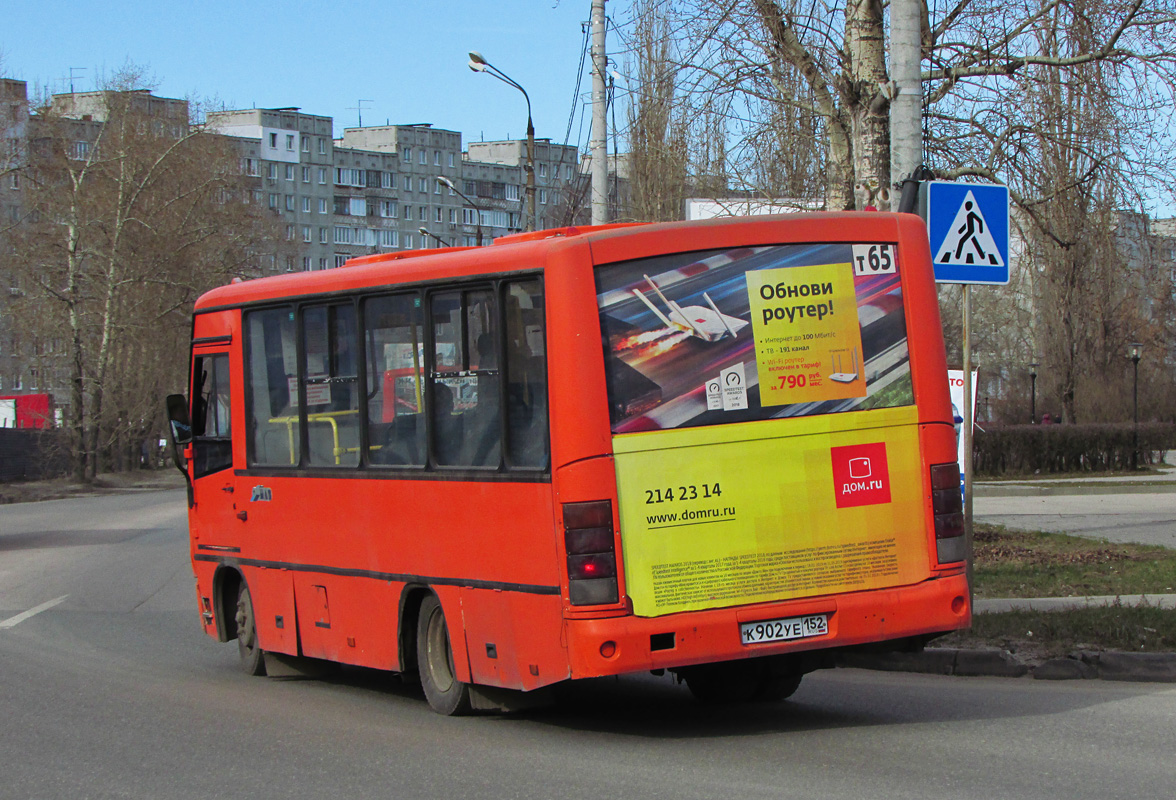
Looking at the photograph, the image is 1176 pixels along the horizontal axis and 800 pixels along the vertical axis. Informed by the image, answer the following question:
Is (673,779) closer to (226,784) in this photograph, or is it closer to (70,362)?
(226,784)

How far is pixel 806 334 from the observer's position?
7.66 metres

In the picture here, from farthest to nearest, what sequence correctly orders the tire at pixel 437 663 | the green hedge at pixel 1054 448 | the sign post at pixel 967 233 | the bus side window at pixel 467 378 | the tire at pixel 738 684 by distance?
the green hedge at pixel 1054 448 → the sign post at pixel 967 233 → the tire at pixel 738 684 → the tire at pixel 437 663 → the bus side window at pixel 467 378

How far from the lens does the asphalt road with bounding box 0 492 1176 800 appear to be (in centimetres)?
647

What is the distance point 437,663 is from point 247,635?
2807mm

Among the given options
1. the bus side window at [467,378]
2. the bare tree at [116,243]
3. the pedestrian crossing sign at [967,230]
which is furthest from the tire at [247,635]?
the bare tree at [116,243]

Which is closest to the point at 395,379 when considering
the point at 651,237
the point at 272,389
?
the point at 272,389

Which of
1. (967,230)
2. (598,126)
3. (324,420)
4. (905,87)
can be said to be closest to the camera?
(324,420)

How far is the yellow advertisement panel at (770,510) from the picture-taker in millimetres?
7258

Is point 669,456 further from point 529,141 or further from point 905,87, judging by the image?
point 529,141

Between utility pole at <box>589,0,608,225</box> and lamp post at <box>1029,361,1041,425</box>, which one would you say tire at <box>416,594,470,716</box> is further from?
lamp post at <box>1029,361,1041,425</box>

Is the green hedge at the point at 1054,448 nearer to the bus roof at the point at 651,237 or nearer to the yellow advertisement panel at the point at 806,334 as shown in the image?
the bus roof at the point at 651,237

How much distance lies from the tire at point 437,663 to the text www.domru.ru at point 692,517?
1817mm

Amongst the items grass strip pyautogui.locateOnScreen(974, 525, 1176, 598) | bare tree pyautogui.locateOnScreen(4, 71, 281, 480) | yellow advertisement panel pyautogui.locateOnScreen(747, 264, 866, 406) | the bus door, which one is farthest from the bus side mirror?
bare tree pyautogui.locateOnScreen(4, 71, 281, 480)

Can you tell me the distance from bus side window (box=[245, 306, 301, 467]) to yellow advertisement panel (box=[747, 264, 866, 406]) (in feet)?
12.4
